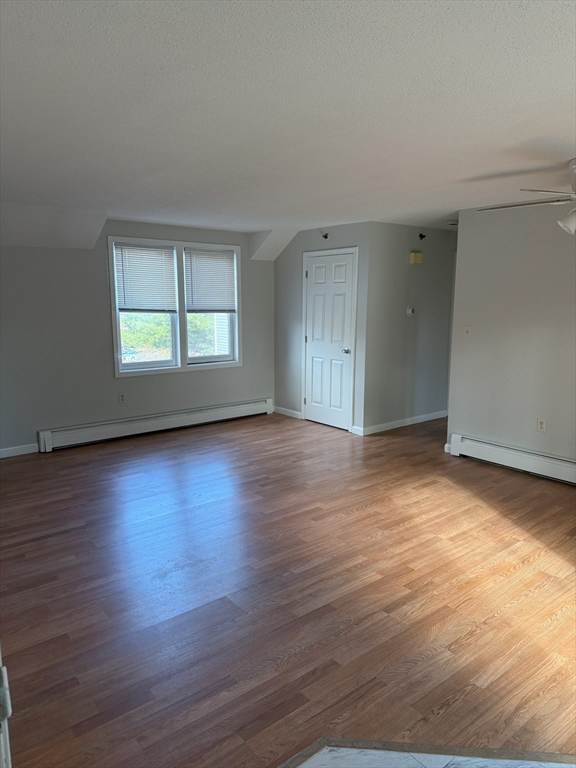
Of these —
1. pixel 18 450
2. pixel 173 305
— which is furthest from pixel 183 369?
pixel 18 450

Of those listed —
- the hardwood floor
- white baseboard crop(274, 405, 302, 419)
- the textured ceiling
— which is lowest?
the hardwood floor

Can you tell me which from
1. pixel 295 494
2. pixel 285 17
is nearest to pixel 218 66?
pixel 285 17

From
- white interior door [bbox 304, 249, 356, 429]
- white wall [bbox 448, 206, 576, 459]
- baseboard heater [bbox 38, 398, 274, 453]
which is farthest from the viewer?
white interior door [bbox 304, 249, 356, 429]

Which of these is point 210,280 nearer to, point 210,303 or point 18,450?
point 210,303

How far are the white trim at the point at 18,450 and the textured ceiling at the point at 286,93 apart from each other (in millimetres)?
2729

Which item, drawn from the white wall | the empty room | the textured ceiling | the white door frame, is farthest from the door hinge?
the white door frame

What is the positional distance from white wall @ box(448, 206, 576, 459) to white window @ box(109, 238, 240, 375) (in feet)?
9.67

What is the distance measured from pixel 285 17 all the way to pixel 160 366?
4916mm

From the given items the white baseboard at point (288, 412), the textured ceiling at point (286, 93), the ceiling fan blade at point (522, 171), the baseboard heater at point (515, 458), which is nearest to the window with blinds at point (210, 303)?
the white baseboard at point (288, 412)

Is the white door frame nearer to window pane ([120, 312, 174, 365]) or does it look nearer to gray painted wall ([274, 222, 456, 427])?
gray painted wall ([274, 222, 456, 427])

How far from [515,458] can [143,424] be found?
159 inches

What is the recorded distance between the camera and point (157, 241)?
18.9 feet

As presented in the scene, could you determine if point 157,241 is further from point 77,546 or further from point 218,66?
point 218,66

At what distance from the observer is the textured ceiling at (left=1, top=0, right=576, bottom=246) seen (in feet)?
4.85
